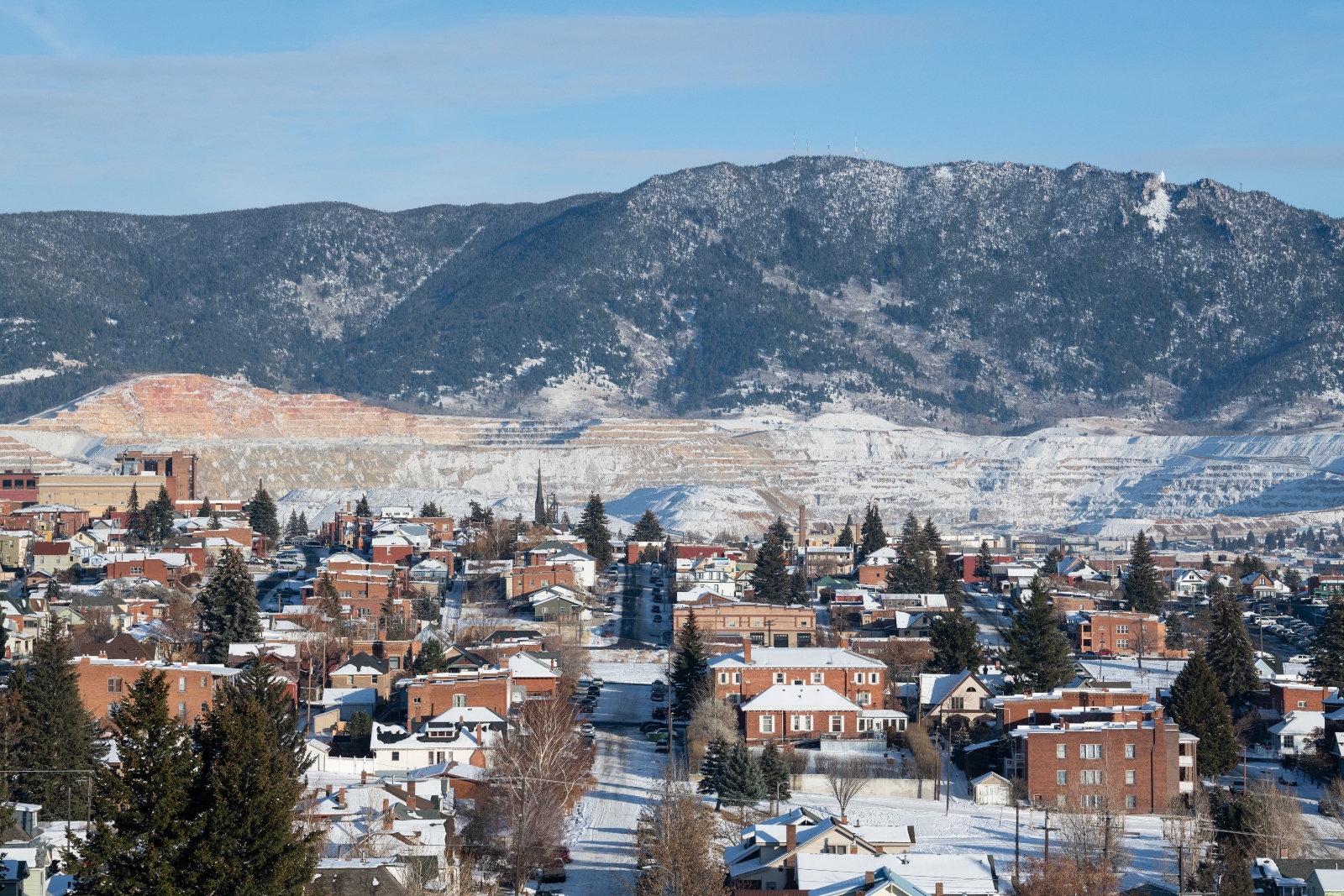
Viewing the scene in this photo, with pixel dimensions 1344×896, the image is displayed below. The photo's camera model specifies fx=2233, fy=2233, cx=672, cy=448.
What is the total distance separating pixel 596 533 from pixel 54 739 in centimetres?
6091

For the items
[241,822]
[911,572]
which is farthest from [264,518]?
[241,822]

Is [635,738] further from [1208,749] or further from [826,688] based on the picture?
[1208,749]

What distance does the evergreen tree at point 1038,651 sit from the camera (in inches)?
2862

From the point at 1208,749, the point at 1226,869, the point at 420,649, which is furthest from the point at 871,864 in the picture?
the point at 420,649

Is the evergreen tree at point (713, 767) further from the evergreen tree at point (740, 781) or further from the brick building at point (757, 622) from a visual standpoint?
the brick building at point (757, 622)

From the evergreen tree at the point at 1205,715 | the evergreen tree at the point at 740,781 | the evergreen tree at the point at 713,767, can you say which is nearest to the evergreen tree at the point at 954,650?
the evergreen tree at the point at 1205,715

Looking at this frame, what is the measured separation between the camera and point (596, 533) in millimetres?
111750

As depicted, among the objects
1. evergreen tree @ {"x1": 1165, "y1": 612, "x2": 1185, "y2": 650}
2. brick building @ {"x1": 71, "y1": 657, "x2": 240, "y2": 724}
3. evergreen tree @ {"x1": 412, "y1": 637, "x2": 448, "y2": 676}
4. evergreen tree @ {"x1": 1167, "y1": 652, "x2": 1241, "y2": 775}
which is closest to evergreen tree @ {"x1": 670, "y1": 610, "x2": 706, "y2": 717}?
evergreen tree @ {"x1": 412, "y1": 637, "x2": 448, "y2": 676}

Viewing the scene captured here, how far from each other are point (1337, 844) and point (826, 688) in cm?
1938

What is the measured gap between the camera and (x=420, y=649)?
73.6 metres

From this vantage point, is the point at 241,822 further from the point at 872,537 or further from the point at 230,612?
the point at 872,537

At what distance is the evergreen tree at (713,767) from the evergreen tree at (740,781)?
0.25 metres

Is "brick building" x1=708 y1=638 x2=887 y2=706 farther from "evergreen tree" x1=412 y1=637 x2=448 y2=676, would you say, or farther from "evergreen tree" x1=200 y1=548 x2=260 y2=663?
"evergreen tree" x1=200 y1=548 x2=260 y2=663

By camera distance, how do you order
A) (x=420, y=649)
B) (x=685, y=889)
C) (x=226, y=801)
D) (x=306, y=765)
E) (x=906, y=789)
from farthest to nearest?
(x=420, y=649) → (x=906, y=789) → (x=306, y=765) → (x=685, y=889) → (x=226, y=801)
